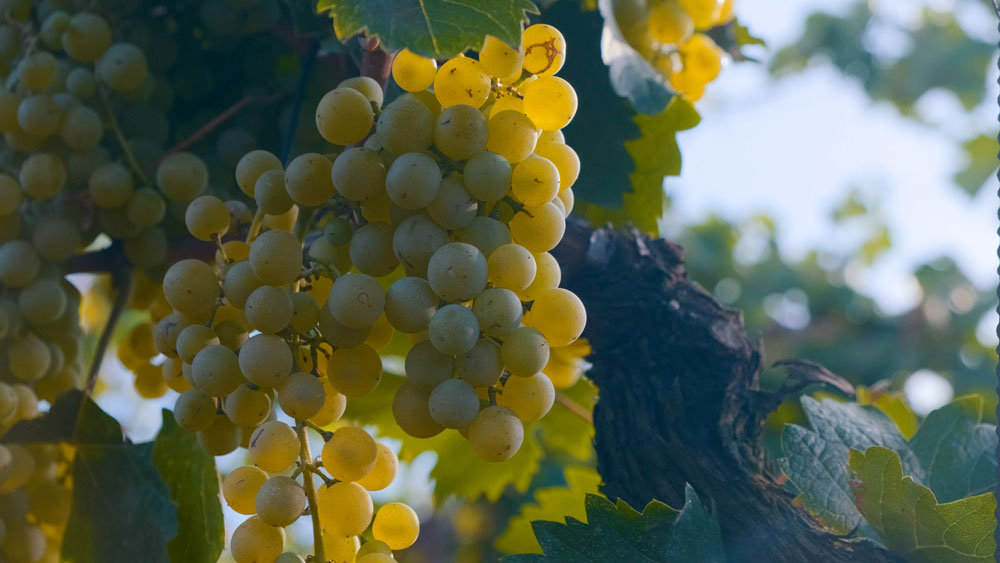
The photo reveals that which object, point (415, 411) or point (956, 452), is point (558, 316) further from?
point (956, 452)

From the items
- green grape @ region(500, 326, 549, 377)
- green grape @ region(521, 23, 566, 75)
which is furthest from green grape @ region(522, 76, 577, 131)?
→ green grape @ region(500, 326, 549, 377)

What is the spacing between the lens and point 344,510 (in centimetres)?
44

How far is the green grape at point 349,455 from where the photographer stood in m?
0.45

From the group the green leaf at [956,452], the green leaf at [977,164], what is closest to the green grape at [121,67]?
the green leaf at [956,452]

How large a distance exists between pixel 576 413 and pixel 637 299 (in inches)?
8.1

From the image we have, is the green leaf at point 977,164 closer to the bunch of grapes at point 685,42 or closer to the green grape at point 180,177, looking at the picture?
the bunch of grapes at point 685,42

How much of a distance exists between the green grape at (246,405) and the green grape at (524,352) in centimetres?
13

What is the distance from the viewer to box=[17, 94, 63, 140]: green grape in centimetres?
61

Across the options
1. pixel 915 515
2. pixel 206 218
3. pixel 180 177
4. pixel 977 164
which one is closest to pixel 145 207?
pixel 180 177

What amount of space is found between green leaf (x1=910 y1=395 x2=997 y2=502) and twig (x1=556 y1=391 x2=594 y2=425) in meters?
0.27

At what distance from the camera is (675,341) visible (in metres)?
0.61

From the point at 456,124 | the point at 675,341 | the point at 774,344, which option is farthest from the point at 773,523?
the point at 774,344

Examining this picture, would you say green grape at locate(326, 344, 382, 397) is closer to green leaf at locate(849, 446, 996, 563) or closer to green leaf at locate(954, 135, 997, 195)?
green leaf at locate(849, 446, 996, 563)

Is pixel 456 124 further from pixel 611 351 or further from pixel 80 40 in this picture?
pixel 80 40
